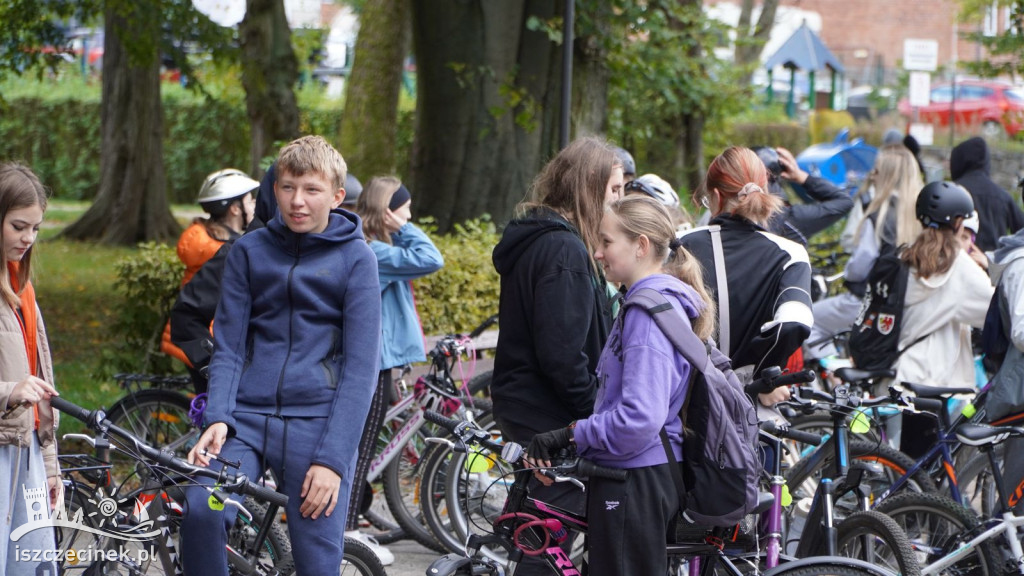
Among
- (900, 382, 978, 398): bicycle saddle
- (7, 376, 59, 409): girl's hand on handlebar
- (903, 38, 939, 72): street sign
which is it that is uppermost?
(903, 38, 939, 72): street sign

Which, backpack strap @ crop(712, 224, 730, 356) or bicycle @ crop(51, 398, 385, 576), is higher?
backpack strap @ crop(712, 224, 730, 356)

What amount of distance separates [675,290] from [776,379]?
0.79m

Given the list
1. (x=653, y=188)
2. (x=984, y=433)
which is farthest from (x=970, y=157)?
(x=984, y=433)

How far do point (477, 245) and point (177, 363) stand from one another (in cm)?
218

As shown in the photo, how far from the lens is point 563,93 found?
8.20 metres

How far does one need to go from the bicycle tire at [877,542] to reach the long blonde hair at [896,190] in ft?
11.5

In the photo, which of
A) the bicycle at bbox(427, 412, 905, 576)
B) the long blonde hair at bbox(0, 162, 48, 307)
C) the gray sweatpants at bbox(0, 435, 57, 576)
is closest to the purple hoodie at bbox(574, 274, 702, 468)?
the bicycle at bbox(427, 412, 905, 576)

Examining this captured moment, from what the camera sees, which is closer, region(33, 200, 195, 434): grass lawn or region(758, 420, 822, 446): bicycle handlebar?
region(758, 420, 822, 446): bicycle handlebar

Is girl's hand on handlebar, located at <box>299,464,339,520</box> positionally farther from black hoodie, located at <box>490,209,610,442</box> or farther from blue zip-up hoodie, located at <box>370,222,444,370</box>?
blue zip-up hoodie, located at <box>370,222,444,370</box>

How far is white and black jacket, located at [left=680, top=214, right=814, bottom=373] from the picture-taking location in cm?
441

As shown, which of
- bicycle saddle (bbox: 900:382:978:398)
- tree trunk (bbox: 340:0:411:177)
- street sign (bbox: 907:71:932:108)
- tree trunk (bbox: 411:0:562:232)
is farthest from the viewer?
street sign (bbox: 907:71:932:108)

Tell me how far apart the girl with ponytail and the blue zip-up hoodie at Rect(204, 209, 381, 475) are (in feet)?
4.24

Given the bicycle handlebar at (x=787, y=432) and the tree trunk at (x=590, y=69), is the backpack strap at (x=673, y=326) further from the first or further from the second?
the tree trunk at (x=590, y=69)

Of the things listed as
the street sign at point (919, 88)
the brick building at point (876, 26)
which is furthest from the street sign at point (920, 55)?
the brick building at point (876, 26)
